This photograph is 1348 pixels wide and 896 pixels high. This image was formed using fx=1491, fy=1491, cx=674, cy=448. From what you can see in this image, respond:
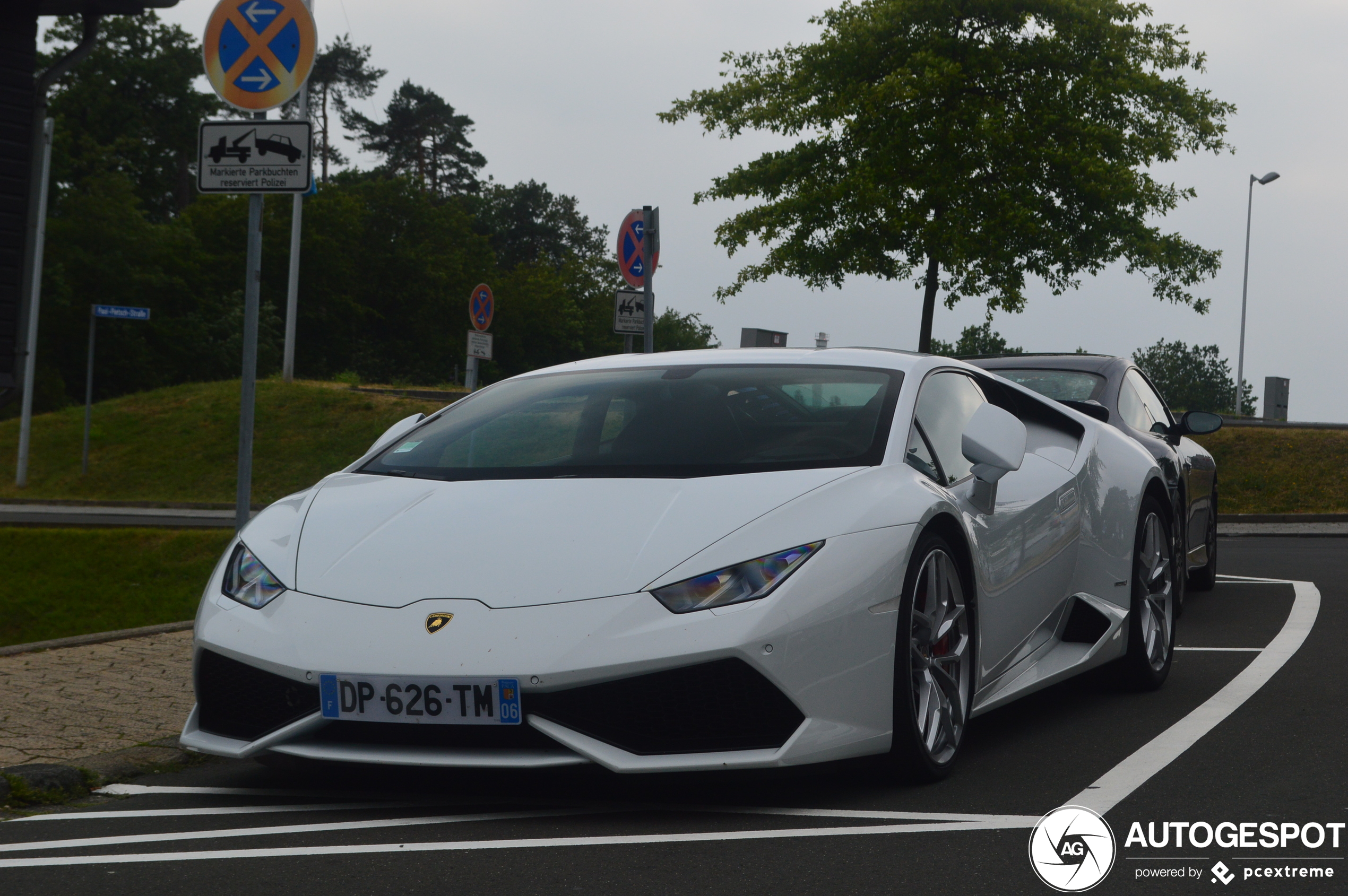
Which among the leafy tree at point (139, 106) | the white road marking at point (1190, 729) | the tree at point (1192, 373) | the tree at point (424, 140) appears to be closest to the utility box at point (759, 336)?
A: the white road marking at point (1190, 729)

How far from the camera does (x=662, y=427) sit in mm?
4805

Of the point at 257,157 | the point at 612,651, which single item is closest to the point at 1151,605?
the point at 612,651

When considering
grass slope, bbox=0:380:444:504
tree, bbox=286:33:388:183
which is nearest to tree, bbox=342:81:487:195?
tree, bbox=286:33:388:183

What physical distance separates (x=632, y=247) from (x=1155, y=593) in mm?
7815

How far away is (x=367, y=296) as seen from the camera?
67.2 m

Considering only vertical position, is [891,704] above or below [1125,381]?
below

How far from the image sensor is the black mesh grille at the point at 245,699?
3.95 meters

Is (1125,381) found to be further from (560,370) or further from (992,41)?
(992,41)

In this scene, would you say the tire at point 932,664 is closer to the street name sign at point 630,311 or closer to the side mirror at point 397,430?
the side mirror at point 397,430

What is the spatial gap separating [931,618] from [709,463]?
0.80 meters

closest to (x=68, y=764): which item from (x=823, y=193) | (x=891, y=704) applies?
(x=891, y=704)

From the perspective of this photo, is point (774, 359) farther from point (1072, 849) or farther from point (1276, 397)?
point (1276, 397)

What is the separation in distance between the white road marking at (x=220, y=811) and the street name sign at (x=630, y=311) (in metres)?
8.28

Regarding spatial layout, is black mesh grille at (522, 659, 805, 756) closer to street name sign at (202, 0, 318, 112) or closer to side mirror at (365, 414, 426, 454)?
side mirror at (365, 414, 426, 454)
